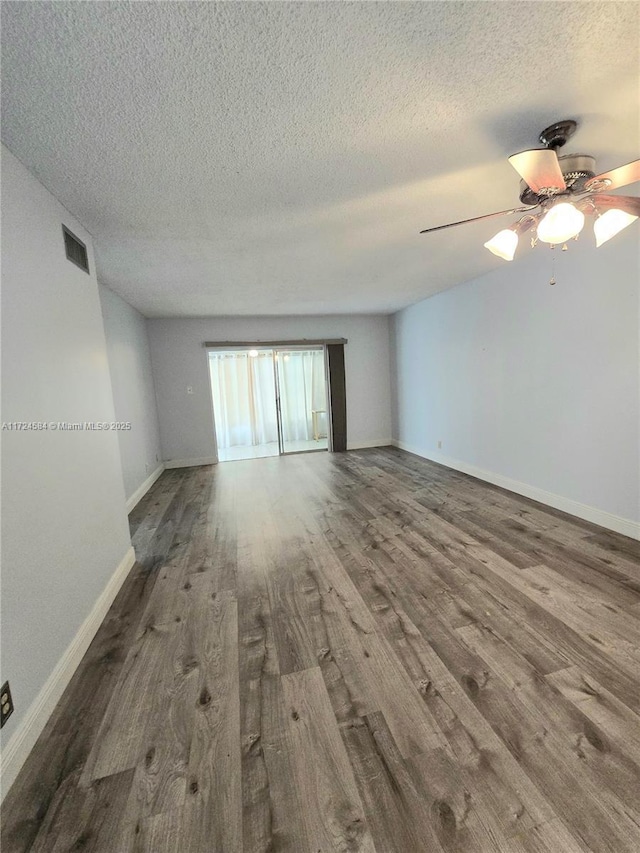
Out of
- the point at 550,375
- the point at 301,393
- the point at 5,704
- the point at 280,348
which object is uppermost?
the point at 280,348

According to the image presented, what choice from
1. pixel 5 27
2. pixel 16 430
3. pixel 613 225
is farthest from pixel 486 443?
pixel 5 27

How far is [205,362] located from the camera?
5434 mm

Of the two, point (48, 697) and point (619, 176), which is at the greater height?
point (619, 176)

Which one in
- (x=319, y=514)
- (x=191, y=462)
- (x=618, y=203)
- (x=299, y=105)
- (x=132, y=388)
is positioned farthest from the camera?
(x=191, y=462)

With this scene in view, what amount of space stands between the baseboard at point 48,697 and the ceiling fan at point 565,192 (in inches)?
112

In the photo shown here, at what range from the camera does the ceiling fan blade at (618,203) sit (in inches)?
62.2

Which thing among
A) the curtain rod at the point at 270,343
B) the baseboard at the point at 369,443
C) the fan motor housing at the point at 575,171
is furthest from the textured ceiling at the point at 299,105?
the baseboard at the point at 369,443

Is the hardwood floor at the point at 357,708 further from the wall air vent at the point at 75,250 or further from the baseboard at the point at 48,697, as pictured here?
the wall air vent at the point at 75,250

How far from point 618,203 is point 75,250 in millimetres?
2980

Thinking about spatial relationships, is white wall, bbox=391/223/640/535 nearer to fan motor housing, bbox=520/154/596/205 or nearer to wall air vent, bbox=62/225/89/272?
fan motor housing, bbox=520/154/596/205

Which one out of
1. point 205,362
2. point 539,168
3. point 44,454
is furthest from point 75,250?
point 205,362

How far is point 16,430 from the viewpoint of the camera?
1347 millimetres

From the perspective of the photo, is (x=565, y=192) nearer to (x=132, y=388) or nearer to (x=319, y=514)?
(x=319, y=514)

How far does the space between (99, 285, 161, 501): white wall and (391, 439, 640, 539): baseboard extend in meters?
4.10
